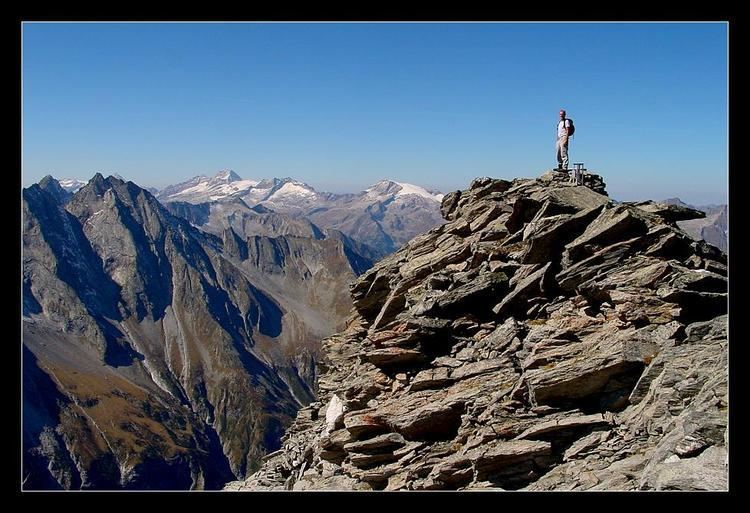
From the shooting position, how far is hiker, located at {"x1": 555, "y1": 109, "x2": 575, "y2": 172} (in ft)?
150

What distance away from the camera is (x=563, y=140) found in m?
46.8

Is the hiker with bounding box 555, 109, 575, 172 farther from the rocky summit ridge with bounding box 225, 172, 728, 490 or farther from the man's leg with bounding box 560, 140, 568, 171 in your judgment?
the rocky summit ridge with bounding box 225, 172, 728, 490

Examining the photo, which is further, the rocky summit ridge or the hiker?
the hiker

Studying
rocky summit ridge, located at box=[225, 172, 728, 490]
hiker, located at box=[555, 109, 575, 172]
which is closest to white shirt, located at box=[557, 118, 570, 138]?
hiker, located at box=[555, 109, 575, 172]

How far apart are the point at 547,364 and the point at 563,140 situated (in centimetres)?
2306

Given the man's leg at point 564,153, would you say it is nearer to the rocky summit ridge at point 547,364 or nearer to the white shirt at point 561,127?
the white shirt at point 561,127

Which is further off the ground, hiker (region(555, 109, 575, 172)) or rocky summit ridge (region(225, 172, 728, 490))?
hiker (region(555, 109, 575, 172))

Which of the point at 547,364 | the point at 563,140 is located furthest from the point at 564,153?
the point at 547,364

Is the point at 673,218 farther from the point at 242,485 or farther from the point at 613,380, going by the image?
the point at 242,485

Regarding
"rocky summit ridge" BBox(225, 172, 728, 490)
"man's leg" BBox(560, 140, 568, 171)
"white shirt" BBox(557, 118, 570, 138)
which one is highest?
"white shirt" BBox(557, 118, 570, 138)

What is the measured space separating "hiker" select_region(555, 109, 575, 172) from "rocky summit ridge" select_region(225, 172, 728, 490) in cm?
442

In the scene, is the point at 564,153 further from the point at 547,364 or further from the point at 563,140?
the point at 547,364
